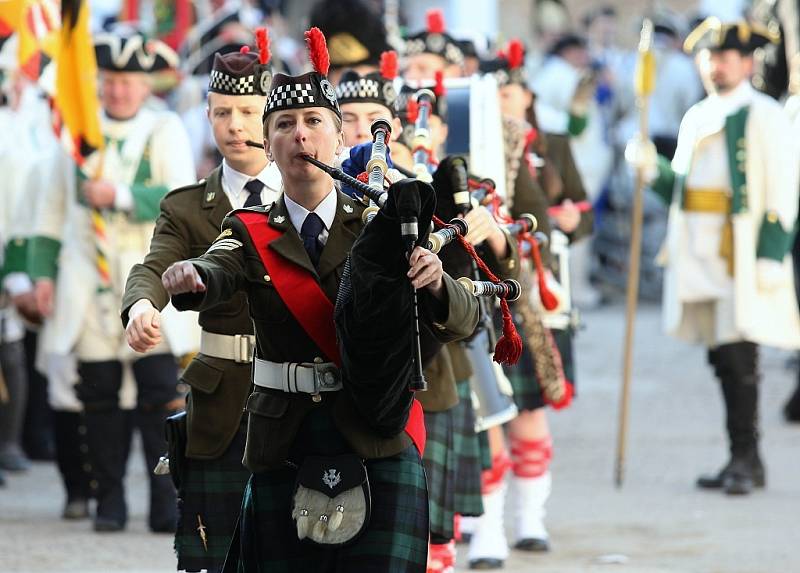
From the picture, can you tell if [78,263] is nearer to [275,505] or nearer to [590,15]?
[275,505]

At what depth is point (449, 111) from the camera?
24.6 feet

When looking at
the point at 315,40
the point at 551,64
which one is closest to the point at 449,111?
the point at 315,40

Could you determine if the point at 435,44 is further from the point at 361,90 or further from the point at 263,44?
the point at 263,44

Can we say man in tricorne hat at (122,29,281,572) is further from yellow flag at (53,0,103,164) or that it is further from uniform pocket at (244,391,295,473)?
yellow flag at (53,0,103,164)

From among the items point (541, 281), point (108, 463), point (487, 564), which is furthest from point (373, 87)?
point (108, 463)

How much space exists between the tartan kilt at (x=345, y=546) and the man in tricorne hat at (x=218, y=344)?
92cm

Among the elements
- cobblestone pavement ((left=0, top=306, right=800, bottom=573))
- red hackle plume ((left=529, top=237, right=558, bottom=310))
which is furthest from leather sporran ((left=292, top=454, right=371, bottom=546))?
cobblestone pavement ((left=0, top=306, right=800, bottom=573))

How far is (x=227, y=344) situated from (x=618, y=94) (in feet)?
43.0

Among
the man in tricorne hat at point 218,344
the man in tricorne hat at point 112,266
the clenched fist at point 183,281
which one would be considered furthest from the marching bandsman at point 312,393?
the man in tricorne hat at point 112,266

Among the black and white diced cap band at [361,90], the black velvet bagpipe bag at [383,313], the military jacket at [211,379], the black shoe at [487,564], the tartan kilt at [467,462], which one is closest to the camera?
the black velvet bagpipe bag at [383,313]

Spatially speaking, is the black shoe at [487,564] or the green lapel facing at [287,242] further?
the black shoe at [487,564]

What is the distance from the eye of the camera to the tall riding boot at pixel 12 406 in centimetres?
1023

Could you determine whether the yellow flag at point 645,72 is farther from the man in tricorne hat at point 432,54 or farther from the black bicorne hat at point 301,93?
the black bicorne hat at point 301,93

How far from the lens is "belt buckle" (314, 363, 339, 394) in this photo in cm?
461
